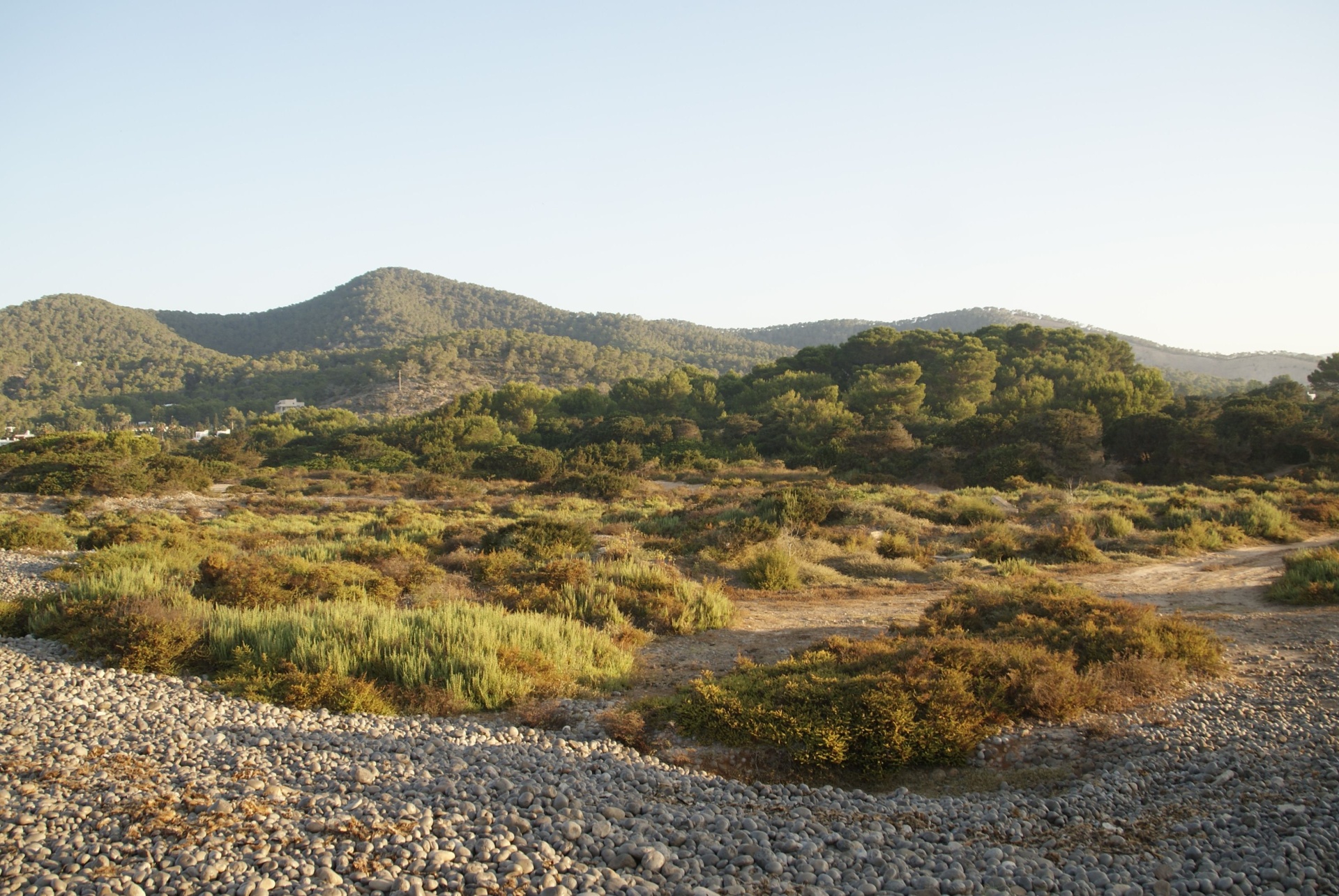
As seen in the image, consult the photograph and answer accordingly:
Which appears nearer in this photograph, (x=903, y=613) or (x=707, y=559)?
(x=903, y=613)

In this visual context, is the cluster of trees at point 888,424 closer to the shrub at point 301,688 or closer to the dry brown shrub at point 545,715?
the shrub at point 301,688

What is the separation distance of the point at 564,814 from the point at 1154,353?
154 m

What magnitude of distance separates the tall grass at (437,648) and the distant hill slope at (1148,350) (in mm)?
114467

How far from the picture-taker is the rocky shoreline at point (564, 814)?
361cm

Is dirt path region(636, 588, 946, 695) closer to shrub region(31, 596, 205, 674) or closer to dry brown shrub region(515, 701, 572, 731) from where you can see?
dry brown shrub region(515, 701, 572, 731)

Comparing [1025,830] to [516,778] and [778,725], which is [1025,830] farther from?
[516,778]

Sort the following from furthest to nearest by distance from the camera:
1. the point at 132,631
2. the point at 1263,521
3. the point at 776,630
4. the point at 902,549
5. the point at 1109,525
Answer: the point at 1263,521, the point at 1109,525, the point at 902,549, the point at 776,630, the point at 132,631

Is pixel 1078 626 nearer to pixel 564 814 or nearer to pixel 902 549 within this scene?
pixel 564 814

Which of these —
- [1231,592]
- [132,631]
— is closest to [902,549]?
[1231,592]

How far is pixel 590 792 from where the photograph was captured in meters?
4.71

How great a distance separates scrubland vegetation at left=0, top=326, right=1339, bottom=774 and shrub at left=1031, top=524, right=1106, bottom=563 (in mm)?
53

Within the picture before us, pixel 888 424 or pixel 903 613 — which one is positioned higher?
pixel 888 424

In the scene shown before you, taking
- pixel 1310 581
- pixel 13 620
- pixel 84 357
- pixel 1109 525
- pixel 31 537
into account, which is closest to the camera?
pixel 13 620

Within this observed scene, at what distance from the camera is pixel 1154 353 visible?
438 feet
